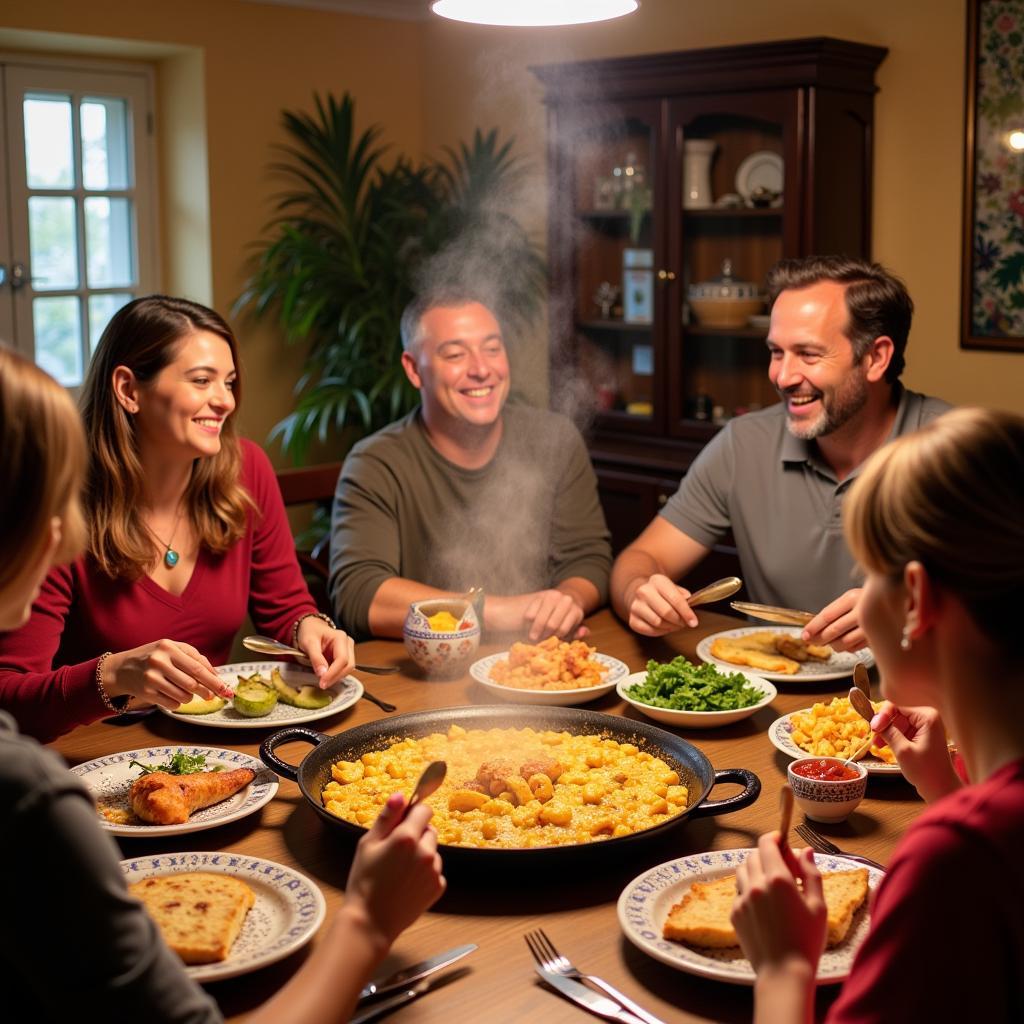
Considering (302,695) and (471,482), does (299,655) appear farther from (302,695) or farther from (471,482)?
(471,482)

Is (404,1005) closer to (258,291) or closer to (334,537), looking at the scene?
(334,537)

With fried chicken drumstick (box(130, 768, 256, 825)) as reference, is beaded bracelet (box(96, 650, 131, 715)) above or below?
above

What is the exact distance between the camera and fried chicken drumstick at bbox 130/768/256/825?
1.58 metres

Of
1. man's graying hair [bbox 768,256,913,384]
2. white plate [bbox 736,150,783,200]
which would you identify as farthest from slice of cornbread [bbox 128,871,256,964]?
white plate [bbox 736,150,783,200]

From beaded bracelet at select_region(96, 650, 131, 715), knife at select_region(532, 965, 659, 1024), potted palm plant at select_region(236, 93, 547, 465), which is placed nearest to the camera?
knife at select_region(532, 965, 659, 1024)

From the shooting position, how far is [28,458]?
3.25 ft

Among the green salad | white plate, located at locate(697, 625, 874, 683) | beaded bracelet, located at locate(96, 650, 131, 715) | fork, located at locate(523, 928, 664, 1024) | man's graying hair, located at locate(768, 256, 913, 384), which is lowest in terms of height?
fork, located at locate(523, 928, 664, 1024)

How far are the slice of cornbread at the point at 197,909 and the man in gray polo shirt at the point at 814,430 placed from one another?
4.78 ft

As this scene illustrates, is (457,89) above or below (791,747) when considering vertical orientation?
above

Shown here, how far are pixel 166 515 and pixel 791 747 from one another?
127cm

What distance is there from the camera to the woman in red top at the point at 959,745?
3.18ft

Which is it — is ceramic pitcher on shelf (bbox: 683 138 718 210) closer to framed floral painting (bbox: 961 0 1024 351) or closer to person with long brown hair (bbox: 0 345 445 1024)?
framed floral painting (bbox: 961 0 1024 351)

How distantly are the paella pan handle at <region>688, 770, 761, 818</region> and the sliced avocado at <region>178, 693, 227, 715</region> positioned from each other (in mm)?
825

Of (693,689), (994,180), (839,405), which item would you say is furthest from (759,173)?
(693,689)
